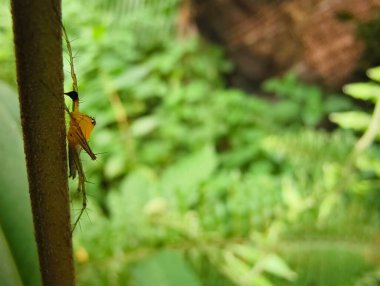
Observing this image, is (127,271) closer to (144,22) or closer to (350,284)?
(350,284)

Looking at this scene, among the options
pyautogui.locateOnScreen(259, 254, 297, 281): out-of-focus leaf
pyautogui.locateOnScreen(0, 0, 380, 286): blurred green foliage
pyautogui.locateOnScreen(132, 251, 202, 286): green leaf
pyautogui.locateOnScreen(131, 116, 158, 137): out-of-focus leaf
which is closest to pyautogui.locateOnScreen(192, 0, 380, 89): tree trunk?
pyautogui.locateOnScreen(0, 0, 380, 286): blurred green foliage

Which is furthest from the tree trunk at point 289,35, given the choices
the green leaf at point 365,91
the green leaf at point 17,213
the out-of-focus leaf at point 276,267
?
the green leaf at point 17,213

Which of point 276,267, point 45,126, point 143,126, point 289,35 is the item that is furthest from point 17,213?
point 289,35

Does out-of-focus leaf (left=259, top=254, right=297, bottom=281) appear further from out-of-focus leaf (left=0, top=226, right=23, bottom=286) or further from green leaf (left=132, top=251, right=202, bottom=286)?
out-of-focus leaf (left=0, top=226, right=23, bottom=286)

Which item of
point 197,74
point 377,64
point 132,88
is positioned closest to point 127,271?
point 132,88

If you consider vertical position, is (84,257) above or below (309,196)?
below

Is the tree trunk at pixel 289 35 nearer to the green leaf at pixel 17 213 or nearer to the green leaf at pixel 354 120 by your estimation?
the green leaf at pixel 354 120

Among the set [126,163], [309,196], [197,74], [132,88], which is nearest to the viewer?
[309,196]

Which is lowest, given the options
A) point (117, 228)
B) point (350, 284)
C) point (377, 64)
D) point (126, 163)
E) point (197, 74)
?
point (350, 284)

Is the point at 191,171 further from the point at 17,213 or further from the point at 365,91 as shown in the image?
the point at 17,213

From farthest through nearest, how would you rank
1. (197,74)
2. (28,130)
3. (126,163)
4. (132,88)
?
1. (197,74)
2. (132,88)
3. (126,163)
4. (28,130)
